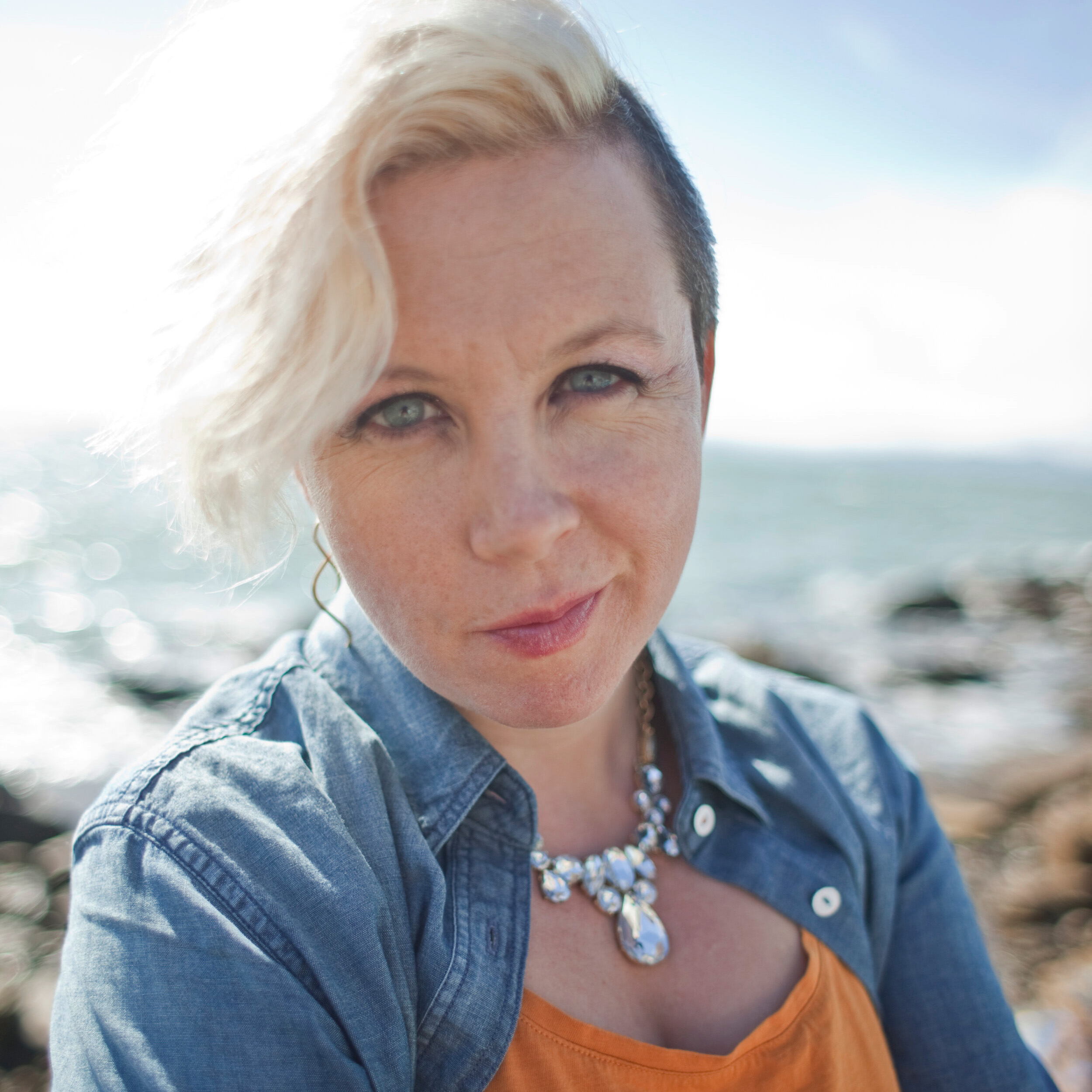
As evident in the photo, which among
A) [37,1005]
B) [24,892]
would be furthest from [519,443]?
[24,892]

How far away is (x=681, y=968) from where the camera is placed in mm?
Answer: 1403

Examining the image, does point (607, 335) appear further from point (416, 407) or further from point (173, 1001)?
point (173, 1001)

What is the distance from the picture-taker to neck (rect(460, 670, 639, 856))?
1502 mm

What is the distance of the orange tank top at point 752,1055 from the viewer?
3.89 feet

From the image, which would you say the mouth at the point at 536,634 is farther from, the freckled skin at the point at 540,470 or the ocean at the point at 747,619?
the ocean at the point at 747,619

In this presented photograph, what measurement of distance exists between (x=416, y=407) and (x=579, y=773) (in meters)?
0.79

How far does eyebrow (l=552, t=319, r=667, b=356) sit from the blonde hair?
9.6 inches

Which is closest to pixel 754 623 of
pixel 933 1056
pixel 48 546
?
pixel 933 1056

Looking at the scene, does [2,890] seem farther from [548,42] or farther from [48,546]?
[48,546]

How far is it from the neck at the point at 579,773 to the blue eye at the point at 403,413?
54 cm

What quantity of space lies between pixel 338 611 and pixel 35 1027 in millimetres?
2799

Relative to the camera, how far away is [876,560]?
63.2 feet

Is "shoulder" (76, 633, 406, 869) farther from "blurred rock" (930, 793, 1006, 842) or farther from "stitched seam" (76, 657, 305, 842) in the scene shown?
"blurred rock" (930, 793, 1006, 842)

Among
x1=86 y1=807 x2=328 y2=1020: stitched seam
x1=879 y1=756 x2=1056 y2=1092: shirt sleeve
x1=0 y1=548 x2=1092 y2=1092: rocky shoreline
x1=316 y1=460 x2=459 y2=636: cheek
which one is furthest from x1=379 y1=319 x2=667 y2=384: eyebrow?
x1=0 y1=548 x2=1092 y2=1092: rocky shoreline
